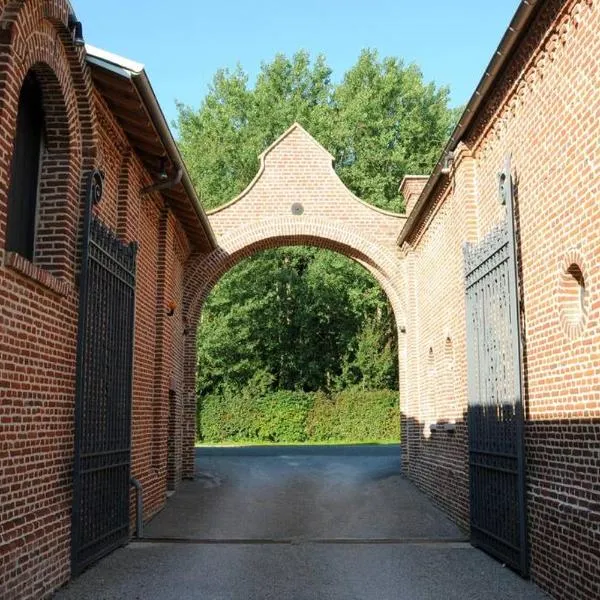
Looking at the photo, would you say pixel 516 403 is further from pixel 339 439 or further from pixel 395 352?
pixel 395 352

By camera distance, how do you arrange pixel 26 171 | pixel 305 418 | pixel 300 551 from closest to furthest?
pixel 26 171, pixel 300 551, pixel 305 418

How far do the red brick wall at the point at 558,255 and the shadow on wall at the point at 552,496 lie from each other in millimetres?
15

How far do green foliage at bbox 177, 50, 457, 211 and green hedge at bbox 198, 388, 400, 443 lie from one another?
823cm

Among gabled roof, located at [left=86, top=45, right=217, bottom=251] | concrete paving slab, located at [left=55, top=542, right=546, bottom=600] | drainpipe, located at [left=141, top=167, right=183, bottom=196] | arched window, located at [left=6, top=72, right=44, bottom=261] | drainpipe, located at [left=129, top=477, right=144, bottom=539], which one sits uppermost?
gabled roof, located at [left=86, top=45, right=217, bottom=251]

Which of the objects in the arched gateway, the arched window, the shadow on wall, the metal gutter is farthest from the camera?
the arched gateway

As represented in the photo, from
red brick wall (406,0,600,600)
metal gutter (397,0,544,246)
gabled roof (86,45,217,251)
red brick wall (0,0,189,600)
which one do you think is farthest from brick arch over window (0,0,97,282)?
red brick wall (406,0,600,600)

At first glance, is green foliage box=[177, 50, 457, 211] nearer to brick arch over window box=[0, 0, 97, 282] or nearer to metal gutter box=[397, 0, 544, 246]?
metal gutter box=[397, 0, 544, 246]

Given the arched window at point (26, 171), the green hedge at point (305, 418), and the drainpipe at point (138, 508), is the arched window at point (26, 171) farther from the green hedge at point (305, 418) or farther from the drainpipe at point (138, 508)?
the green hedge at point (305, 418)

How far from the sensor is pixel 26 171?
6719mm

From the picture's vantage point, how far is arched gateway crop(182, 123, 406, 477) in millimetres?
15445

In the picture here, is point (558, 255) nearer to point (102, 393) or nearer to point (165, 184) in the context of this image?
point (102, 393)

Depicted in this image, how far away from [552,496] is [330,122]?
27510mm

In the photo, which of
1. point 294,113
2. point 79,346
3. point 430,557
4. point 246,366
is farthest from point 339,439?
point 79,346

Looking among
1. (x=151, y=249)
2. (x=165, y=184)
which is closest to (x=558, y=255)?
(x=165, y=184)
